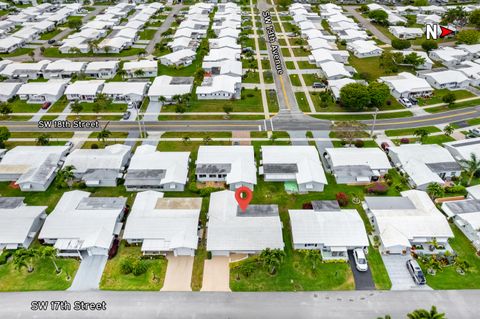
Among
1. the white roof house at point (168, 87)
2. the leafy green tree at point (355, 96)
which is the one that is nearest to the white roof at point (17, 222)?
the white roof house at point (168, 87)

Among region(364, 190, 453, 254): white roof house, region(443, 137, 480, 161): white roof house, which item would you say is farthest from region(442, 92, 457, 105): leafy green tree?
region(364, 190, 453, 254): white roof house

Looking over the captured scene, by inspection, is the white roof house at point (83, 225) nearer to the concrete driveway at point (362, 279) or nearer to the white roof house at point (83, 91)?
the concrete driveway at point (362, 279)

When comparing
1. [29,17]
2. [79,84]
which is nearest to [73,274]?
[79,84]

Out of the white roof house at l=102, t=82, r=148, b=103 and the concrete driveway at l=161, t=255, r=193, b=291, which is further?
the white roof house at l=102, t=82, r=148, b=103

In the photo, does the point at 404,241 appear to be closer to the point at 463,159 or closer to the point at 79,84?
the point at 463,159

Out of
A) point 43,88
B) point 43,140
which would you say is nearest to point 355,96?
point 43,140

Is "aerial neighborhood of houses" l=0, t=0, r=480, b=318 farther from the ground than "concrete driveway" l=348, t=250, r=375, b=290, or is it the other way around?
"aerial neighborhood of houses" l=0, t=0, r=480, b=318

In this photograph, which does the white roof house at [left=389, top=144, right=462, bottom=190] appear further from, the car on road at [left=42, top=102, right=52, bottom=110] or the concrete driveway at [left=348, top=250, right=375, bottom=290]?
the car on road at [left=42, top=102, right=52, bottom=110]
